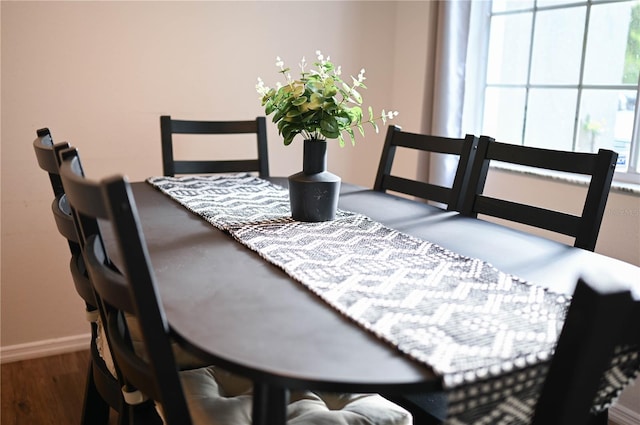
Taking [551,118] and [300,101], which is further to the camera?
[551,118]

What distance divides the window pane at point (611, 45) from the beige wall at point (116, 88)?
0.50 metres

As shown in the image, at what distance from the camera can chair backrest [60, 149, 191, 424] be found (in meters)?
0.89

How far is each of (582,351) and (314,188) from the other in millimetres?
1016

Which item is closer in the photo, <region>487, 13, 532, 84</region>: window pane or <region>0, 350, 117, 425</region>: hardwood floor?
<region>0, 350, 117, 425</region>: hardwood floor

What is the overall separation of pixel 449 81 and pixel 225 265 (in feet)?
6.12

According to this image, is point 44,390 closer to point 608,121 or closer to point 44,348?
point 44,348

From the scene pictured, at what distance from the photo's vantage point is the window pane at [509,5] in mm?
2750

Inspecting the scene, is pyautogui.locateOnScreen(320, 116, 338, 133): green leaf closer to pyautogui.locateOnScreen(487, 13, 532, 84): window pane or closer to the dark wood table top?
the dark wood table top

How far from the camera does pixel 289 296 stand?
1177 millimetres

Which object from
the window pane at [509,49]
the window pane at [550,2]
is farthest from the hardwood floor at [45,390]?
the window pane at [550,2]

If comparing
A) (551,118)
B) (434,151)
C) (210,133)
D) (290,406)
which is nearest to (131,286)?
(290,406)

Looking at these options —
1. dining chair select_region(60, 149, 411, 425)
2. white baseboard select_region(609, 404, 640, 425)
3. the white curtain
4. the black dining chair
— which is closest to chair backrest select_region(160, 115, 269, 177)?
the white curtain

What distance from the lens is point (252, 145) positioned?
3055 mm

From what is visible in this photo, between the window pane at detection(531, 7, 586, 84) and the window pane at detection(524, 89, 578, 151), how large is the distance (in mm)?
58
